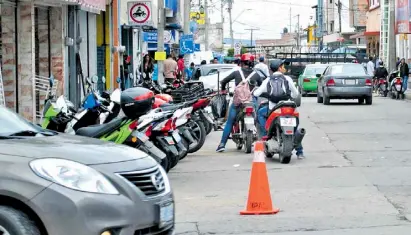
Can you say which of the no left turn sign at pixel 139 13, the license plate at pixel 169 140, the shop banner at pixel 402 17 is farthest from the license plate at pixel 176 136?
the shop banner at pixel 402 17

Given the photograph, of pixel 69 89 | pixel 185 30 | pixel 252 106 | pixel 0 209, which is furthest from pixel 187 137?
pixel 185 30

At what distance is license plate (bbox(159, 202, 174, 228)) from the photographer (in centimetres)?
650

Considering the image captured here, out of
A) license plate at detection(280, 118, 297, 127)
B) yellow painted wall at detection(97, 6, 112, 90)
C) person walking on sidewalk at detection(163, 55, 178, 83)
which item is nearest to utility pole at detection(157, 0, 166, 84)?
person walking on sidewalk at detection(163, 55, 178, 83)

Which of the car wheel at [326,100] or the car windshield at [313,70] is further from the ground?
the car windshield at [313,70]

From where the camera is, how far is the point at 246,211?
950 centimetres

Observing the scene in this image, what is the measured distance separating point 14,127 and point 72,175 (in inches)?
54.3

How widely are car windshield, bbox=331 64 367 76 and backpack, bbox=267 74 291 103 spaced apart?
15.2 meters

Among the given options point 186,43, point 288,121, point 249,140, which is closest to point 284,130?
point 288,121

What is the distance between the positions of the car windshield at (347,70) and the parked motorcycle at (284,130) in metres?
15.6

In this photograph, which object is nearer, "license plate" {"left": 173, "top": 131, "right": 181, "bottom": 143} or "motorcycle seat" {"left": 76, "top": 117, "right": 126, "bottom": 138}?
"motorcycle seat" {"left": 76, "top": 117, "right": 126, "bottom": 138}

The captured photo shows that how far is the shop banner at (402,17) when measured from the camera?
4072 cm

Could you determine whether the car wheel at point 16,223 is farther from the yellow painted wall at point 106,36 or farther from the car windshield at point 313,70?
the car windshield at point 313,70

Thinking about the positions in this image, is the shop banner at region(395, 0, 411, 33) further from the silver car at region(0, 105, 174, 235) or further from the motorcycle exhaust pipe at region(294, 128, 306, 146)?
the silver car at region(0, 105, 174, 235)

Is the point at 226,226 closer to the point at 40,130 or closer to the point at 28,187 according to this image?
the point at 40,130
